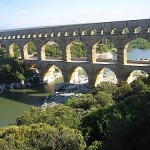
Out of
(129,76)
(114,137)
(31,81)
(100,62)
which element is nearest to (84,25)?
(100,62)

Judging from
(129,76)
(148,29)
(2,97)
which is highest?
(148,29)

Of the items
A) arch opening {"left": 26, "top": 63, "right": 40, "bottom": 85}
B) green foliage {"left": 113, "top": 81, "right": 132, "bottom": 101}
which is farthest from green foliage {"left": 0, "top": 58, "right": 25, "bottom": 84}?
green foliage {"left": 113, "top": 81, "right": 132, "bottom": 101}

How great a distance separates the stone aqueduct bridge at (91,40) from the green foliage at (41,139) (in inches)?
674

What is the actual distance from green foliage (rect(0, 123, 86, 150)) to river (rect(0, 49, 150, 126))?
36.5 ft

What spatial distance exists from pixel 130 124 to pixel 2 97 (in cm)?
2252

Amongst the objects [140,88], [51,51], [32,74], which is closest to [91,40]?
[32,74]

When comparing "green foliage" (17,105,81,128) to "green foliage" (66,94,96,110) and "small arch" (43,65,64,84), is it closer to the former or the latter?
"green foliage" (66,94,96,110)

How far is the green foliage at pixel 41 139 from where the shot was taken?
43.7 feet

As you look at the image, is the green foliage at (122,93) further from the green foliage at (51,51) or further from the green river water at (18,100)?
the green foliage at (51,51)

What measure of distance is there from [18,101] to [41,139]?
737 inches

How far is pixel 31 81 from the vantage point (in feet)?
129

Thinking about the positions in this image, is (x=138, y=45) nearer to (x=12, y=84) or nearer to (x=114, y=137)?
(x=12, y=84)

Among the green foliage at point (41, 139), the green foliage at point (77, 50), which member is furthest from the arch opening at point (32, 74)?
the green foliage at point (41, 139)

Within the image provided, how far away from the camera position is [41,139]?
44.8ft
